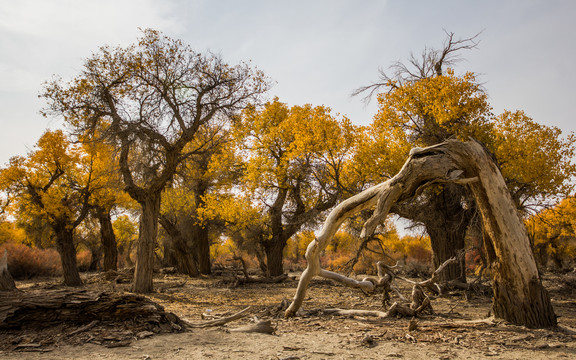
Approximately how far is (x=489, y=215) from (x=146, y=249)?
10.2 meters

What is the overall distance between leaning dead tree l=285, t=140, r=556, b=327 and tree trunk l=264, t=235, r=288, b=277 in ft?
42.2

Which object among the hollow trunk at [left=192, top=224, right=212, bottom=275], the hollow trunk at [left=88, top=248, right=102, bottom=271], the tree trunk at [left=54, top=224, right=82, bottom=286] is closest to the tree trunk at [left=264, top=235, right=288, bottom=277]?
the hollow trunk at [left=192, top=224, right=212, bottom=275]

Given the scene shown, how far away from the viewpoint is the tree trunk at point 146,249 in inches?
473

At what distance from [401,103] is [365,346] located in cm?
1083

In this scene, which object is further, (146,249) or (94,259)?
(94,259)

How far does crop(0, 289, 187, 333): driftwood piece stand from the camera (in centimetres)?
505

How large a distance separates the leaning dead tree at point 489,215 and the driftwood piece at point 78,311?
2.61 m

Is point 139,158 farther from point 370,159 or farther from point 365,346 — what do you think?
point 365,346

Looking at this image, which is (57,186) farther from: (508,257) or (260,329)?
(508,257)

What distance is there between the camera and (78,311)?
525cm

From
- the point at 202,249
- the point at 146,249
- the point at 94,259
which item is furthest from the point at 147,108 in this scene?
the point at 94,259

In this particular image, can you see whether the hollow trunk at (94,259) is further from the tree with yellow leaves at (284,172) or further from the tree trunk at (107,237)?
the tree with yellow leaves at (284,172)

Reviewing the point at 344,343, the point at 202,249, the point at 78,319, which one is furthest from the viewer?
the point at 202,249

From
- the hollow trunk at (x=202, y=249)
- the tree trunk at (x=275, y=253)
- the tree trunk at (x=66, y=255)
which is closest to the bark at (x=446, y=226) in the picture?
the tree trunk at (x=275, y=253)
